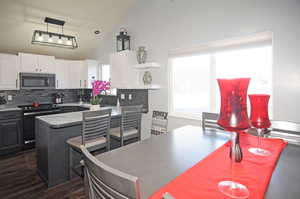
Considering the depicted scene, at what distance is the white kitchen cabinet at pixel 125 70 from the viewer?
341 centimetres

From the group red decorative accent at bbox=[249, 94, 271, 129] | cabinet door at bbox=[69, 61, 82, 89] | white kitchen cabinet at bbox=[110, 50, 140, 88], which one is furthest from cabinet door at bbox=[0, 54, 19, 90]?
red decorative accent at bbox=[249, 94, 271, 129]

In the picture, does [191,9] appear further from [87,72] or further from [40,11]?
[87,72]

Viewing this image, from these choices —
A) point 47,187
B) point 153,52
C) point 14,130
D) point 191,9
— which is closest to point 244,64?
point 191,9

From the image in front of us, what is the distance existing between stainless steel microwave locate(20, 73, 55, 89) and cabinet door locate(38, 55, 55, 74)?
11cm

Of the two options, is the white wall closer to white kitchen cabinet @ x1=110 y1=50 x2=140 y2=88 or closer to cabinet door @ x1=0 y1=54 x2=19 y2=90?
white kitchen cabinet @ x1=110 y1=50 x2=140 y2=88

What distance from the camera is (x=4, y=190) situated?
217 cm

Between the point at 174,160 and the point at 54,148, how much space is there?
1857 mm

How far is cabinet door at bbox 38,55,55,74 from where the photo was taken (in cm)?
397

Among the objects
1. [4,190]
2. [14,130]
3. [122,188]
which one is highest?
[122,188]

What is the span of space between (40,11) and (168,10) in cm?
236

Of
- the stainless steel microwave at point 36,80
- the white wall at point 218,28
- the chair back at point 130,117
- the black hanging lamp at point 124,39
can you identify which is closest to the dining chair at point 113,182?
the chair back at point 130,117

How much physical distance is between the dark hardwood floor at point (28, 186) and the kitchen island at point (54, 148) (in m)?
0.10

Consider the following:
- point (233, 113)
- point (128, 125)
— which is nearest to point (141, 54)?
point (128, 125)

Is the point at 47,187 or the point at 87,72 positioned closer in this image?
the point at 47,187
